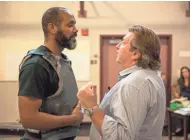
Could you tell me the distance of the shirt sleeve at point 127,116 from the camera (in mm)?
1056

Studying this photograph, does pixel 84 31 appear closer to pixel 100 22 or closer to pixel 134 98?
pixel 100 22

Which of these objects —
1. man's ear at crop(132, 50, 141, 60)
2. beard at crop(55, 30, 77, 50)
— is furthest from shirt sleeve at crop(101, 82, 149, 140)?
beard at crop(55, 30, 77, 50)

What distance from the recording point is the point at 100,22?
575 centimetres

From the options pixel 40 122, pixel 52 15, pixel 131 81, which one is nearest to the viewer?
pixel 131 81

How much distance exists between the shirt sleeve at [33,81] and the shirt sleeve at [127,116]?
0.35m

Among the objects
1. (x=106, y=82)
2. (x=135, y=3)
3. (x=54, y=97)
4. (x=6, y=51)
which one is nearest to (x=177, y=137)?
(x=106, y=82)

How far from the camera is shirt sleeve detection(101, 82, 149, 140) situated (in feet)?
3.46

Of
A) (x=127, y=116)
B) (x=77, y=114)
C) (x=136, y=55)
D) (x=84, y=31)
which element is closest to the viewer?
(x=127, y=116)

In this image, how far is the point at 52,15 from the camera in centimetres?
147

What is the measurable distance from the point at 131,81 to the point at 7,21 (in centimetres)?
504

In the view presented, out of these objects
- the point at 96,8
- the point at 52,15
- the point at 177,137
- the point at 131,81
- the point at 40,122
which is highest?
the point at 96,8

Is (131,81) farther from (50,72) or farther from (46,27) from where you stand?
(46,27)

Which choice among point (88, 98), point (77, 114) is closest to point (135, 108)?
point (88, 98)

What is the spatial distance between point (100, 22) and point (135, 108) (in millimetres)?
4812
